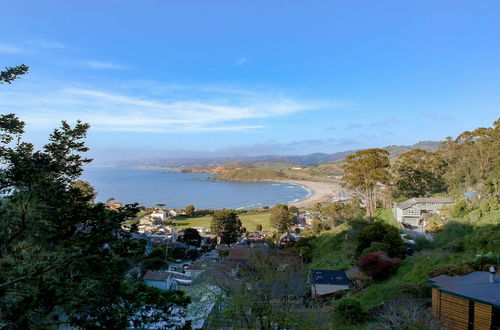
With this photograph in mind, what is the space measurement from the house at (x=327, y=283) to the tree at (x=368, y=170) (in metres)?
9.10

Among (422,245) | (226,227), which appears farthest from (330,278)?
(226,227)

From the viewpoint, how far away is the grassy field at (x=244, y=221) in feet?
121

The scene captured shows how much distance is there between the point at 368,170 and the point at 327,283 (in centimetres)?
1073

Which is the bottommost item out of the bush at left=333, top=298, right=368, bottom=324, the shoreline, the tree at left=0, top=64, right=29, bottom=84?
the shoreline

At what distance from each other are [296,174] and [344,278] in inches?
3678

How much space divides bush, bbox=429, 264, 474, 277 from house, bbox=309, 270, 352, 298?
4.26 meters

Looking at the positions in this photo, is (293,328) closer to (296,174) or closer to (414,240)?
(414,240)

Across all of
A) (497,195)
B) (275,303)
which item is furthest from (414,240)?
(275,303)

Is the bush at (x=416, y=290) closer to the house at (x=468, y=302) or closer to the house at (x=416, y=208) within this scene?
the house at (x=468, y=302)

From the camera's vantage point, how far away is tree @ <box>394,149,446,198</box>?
1121 inches

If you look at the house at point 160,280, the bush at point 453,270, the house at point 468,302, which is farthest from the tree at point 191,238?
the house at point 468,302

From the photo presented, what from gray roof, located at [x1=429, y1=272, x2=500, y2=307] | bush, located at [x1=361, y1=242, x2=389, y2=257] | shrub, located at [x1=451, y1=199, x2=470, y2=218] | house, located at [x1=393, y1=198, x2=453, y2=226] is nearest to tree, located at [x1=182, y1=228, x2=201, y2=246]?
house, located at [x1=393, y1=198, x2=453, y2=226]

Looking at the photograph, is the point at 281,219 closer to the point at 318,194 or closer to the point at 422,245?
the point at 422,245

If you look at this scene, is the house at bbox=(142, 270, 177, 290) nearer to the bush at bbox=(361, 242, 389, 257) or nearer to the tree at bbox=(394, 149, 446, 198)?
the bush at bbox=(361, 242, 389, 257)
